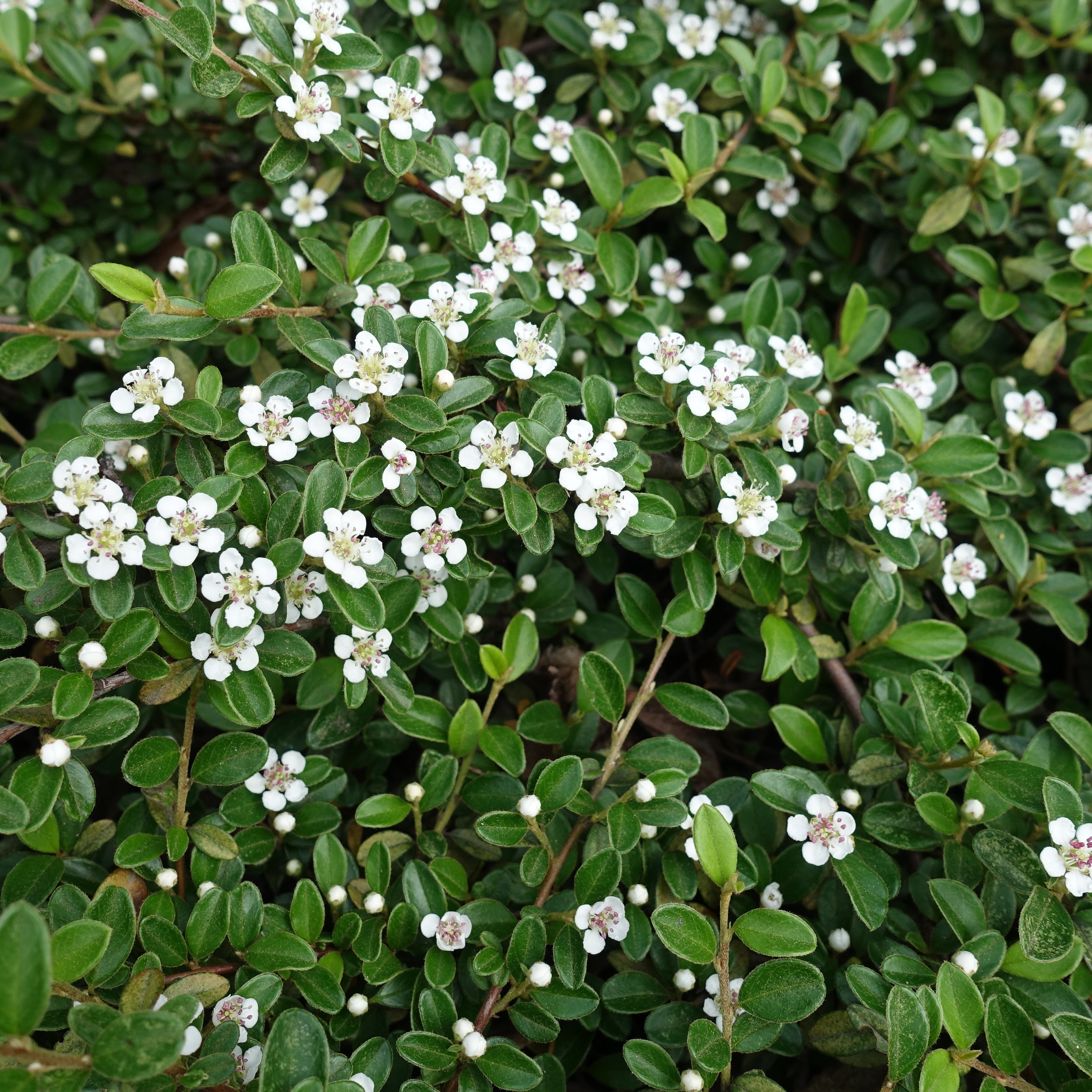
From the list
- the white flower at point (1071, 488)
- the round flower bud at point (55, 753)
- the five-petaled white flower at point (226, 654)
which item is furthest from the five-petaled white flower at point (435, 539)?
the white flower at point (1071, 488)

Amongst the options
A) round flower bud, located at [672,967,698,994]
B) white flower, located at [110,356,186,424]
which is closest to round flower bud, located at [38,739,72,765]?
white flower, located at [110,356,186,424]

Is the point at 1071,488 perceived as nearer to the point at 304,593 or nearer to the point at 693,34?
the point at 693,34

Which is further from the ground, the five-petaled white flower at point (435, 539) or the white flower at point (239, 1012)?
the five-petaled white flower at point (435, 539)

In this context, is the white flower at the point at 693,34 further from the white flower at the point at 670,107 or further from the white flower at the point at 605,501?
the white flower at the point at 605,501

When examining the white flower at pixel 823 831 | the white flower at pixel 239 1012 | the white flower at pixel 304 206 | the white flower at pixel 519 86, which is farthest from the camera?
the white flower at pixel 519 86

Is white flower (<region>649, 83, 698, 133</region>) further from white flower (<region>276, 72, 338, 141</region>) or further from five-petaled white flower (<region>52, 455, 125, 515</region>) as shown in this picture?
five-petaled white flower (<region>52, 455, 125, 515</region>)

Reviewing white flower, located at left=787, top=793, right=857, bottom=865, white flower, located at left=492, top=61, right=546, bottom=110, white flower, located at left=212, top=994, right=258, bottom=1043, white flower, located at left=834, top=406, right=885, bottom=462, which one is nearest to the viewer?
white flower, located at left=212, top=994, right=258, bottom=1043
